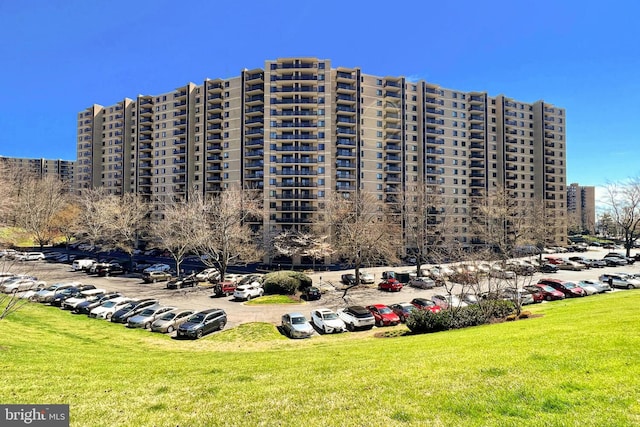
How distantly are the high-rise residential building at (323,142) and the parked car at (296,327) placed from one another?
31.1 meters

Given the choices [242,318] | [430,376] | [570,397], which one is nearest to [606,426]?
[570,397]

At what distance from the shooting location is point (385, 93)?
6569 centimetres

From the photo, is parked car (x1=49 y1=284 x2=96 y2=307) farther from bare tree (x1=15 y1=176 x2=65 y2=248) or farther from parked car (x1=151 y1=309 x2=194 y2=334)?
bare tree (x1=15 y1=176 x2=65 y2=248)

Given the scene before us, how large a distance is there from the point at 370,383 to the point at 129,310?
21.7 metres

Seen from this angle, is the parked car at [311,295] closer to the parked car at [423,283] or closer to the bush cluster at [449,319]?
the parked car at [423,283]

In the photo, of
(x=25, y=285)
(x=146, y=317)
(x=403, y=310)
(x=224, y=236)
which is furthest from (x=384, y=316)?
(x=25, y=285)

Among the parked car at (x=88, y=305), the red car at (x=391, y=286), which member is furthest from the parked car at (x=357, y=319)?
the parked car at (x=88, y=305)

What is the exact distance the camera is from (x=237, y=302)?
29453mm

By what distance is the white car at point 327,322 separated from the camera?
20453 millimetres

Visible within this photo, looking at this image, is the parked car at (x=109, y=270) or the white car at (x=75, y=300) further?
the parked car at (x=109, y=270)

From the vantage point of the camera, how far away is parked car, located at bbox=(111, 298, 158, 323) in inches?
866

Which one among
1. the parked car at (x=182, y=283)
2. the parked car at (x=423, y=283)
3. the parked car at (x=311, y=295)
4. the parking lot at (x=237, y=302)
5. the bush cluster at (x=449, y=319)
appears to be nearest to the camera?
the bush cluster at (x=449, y=319)

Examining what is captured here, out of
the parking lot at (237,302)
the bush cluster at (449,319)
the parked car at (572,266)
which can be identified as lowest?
the parking lot at (237,302)

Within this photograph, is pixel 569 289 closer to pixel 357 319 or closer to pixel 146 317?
pixel 357 319
